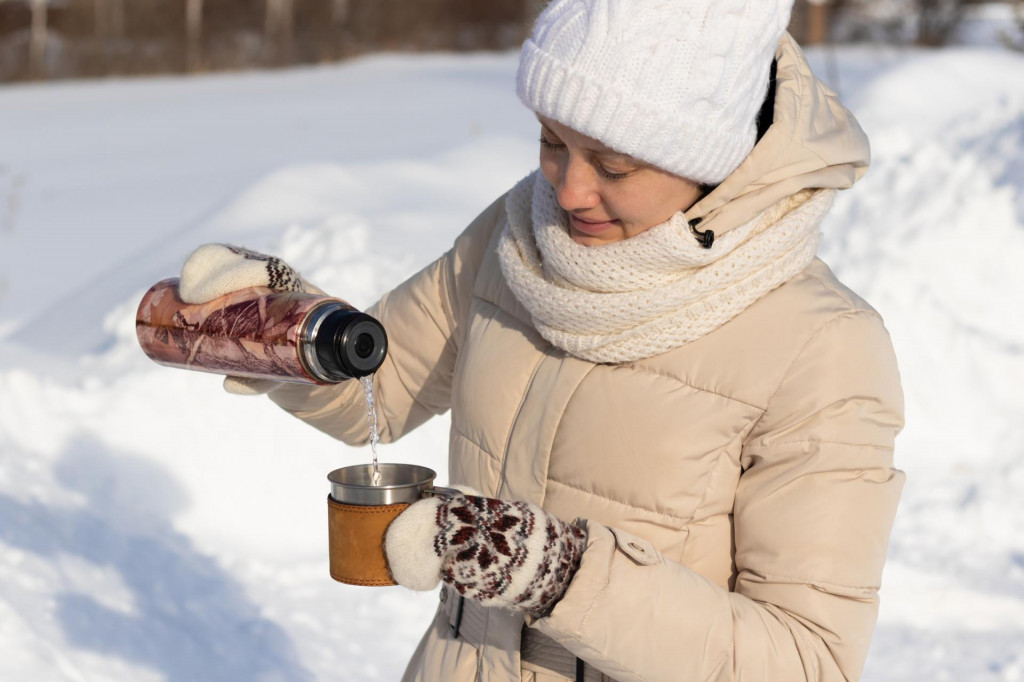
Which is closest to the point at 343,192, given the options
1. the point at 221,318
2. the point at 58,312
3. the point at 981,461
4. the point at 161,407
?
the point at 58,312

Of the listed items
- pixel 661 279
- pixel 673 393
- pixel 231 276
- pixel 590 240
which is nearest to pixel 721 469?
pixel 673 393

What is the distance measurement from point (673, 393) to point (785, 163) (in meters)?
0.37

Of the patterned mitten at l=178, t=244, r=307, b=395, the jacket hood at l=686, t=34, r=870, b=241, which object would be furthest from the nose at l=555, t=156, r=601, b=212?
the patterned mitten at l=178, t=244, r=307, b=395

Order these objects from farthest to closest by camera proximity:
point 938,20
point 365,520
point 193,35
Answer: point 193,35
point 938,20
point 365,520

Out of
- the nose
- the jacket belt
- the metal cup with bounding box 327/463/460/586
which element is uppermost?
the nose

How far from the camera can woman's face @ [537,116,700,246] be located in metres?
1.66

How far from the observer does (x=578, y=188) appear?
166 centimetres

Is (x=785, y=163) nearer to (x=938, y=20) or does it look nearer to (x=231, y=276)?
(x=231, y=276)

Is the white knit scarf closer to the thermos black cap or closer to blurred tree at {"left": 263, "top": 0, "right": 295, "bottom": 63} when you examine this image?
the thermos black cap

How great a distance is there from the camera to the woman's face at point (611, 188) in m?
1.66

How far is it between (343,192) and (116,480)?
3.08 m

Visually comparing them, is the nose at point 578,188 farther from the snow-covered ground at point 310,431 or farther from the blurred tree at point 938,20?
the blurred tree at point 938,20

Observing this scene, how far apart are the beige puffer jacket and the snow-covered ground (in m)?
2.16

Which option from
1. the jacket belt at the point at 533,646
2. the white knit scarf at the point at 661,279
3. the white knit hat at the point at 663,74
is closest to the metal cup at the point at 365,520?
the jacket belt at the point at 533,646
